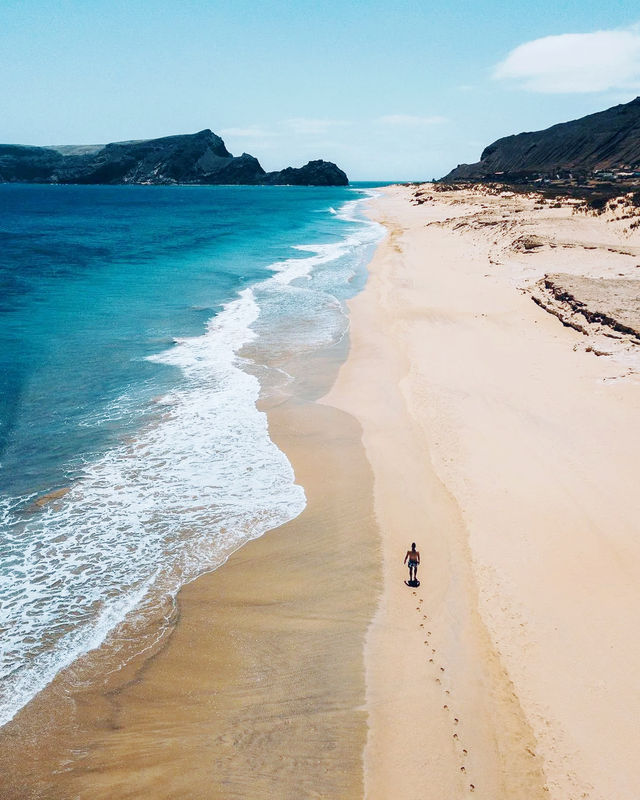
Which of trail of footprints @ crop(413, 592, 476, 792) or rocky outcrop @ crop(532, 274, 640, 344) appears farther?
rocky outcrop @ crop(532, 274, 640, 344)

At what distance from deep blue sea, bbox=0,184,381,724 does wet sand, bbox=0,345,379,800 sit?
702 millimetres

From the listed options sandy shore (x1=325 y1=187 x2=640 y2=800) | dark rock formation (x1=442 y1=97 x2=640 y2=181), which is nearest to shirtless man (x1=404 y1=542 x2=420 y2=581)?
sandy shore (x1=325 y1=187 x2=640 y2=800)

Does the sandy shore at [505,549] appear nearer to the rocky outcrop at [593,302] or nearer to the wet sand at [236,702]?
the rocky outcrop at [593,302]

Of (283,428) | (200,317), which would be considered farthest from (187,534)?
(200,317)

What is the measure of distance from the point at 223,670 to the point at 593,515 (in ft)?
25.1

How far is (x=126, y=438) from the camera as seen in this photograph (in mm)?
14609

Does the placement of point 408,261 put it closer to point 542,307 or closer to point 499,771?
point 542,307

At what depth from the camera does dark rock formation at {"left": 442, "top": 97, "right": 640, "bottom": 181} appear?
106625mm

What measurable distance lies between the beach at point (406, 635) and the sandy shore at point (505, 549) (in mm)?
36

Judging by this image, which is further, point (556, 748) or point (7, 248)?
point (7, 248)

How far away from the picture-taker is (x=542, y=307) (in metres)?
24.6

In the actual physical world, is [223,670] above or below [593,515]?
below

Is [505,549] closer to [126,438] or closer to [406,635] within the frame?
[406,635]

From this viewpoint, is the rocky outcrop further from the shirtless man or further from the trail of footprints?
the trail of footprints
